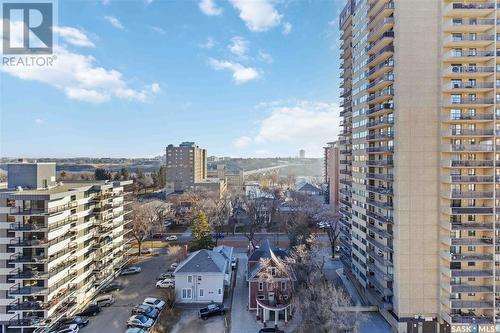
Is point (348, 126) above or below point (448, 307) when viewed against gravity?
above

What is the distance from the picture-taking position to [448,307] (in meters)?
22.0

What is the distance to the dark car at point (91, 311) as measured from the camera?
25047 mm

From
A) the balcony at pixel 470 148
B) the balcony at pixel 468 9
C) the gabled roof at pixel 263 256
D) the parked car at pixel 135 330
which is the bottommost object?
the parked car at pixel 135 330

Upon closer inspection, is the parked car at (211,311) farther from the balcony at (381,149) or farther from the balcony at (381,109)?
the balcony at (381,109)

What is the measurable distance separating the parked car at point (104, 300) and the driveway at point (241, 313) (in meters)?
12.5

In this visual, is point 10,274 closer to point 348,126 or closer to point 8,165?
point 8,165

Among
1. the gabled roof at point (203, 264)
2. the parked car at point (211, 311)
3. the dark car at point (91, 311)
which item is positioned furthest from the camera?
the gabled roof at point (203, 264)

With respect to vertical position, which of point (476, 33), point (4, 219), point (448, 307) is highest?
point (476, 33)

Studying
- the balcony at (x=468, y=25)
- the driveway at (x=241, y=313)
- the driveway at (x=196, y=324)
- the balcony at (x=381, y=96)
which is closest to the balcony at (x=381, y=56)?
the balcony at (x=381, y=96)

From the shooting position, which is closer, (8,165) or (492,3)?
(492,3)

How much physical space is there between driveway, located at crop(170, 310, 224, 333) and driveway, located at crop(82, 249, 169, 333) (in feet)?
15.5

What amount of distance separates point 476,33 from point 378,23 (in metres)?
8.20

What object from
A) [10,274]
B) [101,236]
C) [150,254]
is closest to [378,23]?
[101,236]

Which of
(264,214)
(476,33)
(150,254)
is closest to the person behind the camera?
(476,33)
